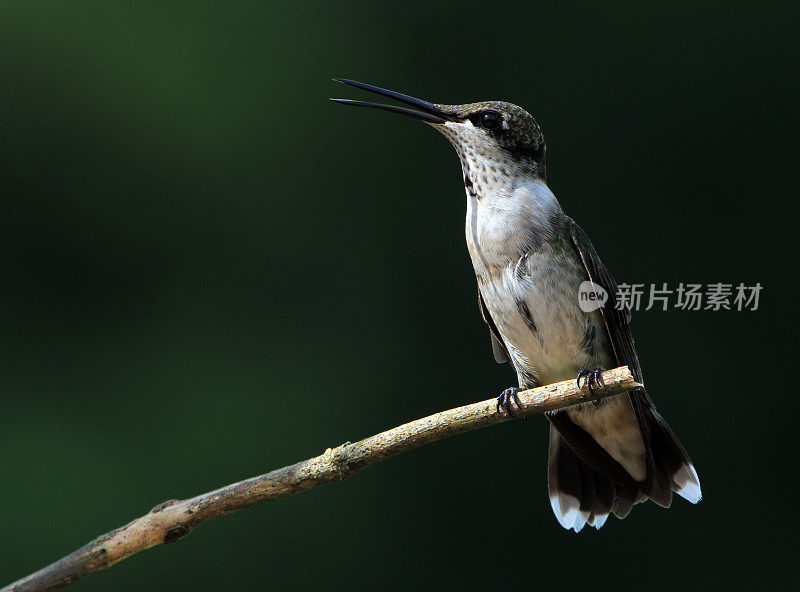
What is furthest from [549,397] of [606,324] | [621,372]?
[606,324]

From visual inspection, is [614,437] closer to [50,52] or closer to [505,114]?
[505,114]

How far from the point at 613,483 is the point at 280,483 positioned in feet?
4.07

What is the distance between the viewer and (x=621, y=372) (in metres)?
2.15

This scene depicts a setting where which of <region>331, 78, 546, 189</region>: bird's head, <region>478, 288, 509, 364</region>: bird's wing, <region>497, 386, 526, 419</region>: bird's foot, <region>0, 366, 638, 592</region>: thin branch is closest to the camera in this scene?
<region>0, 366, 638, 592</region>: thin branch

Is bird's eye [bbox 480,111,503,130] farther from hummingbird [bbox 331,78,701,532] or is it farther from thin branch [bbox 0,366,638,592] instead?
→ thin branch [bbox 0,366,638,592]

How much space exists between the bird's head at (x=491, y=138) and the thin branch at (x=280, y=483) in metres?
0.77

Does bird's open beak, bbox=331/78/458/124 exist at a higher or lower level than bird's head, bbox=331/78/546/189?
higher

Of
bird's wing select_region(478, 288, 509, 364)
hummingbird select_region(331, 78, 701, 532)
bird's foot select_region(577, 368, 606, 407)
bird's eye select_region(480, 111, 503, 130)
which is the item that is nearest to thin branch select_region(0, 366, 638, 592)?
bird's foot select_region(577, 368, 606, 407)

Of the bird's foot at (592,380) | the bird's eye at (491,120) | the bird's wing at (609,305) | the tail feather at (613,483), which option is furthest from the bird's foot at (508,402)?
the bird's eye at (491,120)

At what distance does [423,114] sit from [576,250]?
1.85 ft

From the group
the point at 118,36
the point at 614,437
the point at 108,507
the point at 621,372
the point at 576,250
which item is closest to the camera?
the point at 621,372

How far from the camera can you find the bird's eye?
2.77 meters

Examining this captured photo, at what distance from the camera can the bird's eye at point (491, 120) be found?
277 centimetres

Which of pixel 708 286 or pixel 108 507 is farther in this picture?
pixel 108 507
